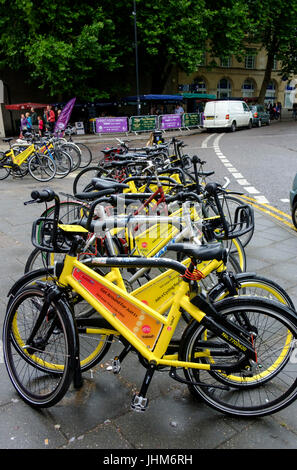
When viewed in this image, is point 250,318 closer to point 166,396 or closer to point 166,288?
point 166,288

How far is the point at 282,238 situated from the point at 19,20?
2230 centimetres

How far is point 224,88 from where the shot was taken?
147ft

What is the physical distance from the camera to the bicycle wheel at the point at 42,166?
10.2 meters

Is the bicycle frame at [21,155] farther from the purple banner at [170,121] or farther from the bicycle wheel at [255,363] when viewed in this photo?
the purple banner at [170,121]

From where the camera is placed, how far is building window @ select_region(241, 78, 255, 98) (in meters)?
46.8

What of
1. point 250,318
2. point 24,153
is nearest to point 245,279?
point 250,318

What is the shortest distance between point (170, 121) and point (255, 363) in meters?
23.3

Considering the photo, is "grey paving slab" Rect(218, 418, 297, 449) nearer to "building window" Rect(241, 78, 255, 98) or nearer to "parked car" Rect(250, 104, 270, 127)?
"parked car" Rect(250, 104, 270, 127)

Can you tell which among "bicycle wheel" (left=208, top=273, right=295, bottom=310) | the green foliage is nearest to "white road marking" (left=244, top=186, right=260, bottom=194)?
"bicycle wheel" (left=208, top=273, right=295, bottom=310)

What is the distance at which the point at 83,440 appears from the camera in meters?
2.31

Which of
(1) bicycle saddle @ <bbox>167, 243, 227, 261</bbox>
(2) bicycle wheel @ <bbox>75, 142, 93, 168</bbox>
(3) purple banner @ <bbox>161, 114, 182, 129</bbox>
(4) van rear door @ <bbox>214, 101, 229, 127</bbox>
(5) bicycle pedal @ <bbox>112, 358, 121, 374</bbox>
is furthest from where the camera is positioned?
(3) purple banner @ <bbox>161, 114, 182, 129</bbox>

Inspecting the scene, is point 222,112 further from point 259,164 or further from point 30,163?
point 30,163

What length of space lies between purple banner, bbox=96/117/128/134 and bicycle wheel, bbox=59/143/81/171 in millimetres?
10940

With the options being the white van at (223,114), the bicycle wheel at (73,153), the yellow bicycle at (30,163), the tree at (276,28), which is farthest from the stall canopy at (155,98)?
the yellow bicycle at (30,163)
